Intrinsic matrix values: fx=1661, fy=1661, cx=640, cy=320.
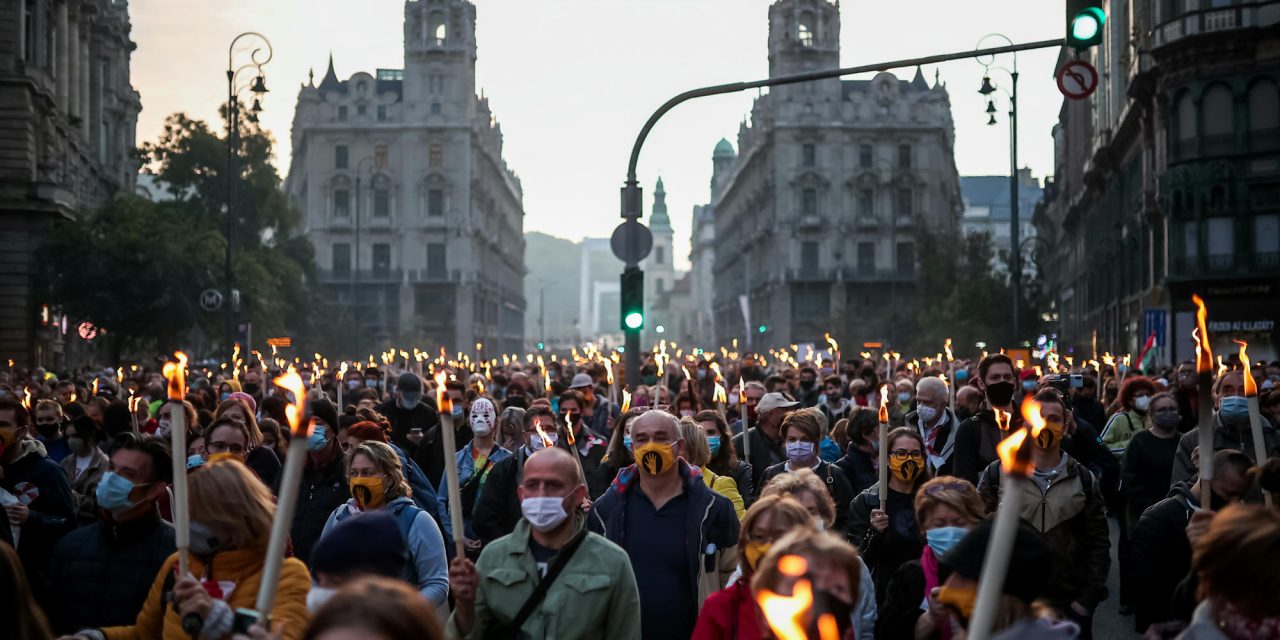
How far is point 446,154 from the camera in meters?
103

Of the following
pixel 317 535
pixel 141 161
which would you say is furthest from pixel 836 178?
pixel 317 535

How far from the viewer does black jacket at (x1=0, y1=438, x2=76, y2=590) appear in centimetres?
823

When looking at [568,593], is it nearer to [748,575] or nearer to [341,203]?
[748,575]

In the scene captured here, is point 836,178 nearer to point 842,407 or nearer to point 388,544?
point 842,407

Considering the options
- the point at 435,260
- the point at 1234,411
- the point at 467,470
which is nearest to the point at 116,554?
the point at 467,470

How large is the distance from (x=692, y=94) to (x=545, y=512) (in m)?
12.4

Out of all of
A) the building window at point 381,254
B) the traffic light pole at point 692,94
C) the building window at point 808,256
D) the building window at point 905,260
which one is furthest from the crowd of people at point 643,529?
the building window at point 381,254

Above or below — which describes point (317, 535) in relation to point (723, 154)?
below

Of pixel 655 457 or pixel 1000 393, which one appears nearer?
pixel 655 457

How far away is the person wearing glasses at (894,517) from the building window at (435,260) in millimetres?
95627

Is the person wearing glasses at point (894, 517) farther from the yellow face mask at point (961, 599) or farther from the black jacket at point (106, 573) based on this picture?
the black jacket at point (106, 573)

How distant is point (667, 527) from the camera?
736cm

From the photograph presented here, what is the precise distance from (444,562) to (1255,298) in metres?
39.1

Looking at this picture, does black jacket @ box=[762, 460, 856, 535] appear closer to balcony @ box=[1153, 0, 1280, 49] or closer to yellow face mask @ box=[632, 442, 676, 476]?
yellow face mask @ box=[632, 442, 676, 476]
